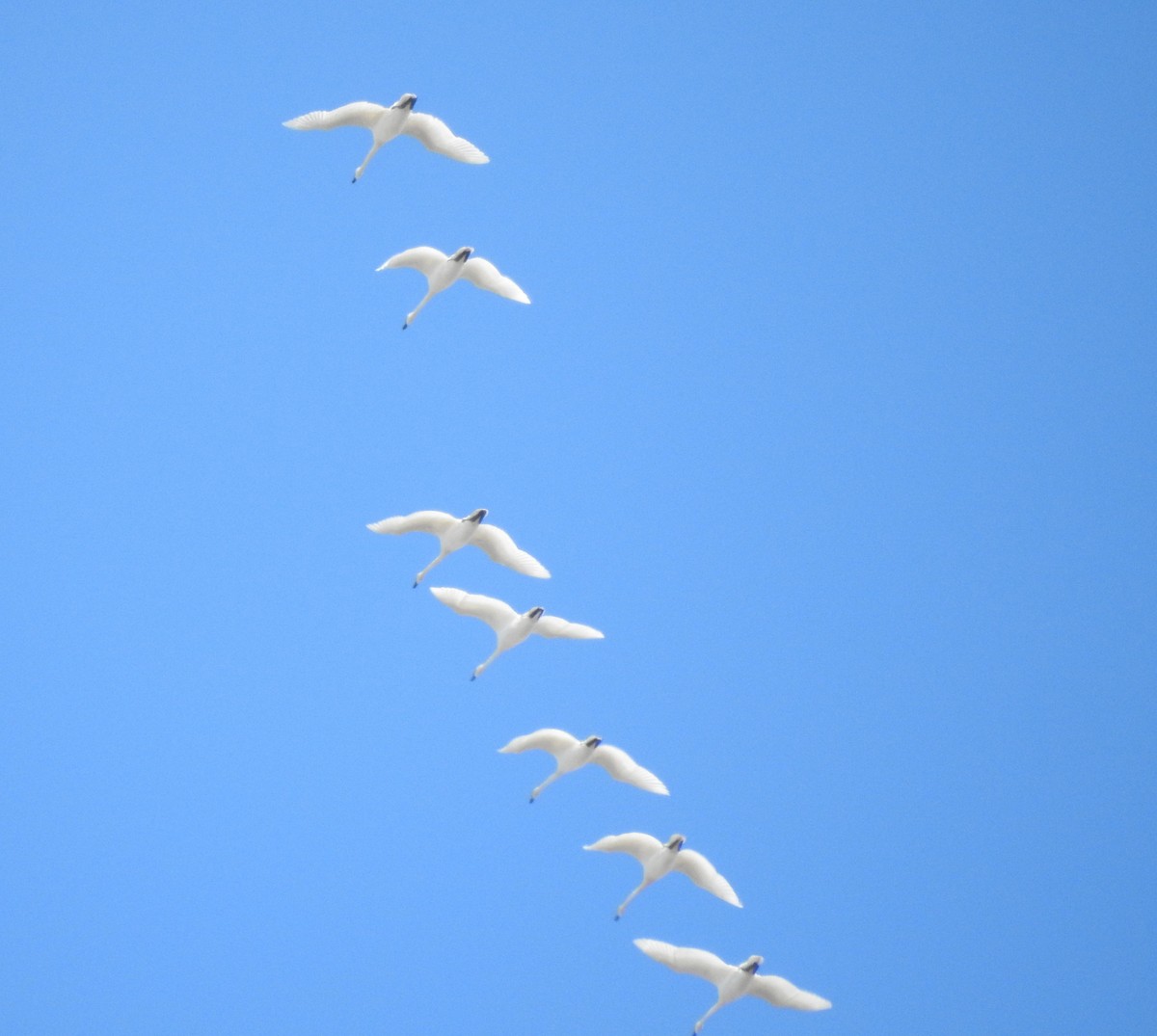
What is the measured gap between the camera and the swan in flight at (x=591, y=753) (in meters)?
38.3

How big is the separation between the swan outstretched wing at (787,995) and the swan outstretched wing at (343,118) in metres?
14.0

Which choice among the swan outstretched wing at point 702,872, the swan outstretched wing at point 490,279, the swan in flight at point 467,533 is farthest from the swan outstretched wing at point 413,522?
the swan outstretched wing at point 702,872

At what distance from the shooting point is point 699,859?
1517 inches

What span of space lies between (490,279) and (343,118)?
11.1 feet

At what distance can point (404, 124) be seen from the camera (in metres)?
37.2

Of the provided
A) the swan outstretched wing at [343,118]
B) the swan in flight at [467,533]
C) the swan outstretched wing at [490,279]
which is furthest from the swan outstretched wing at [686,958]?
the swan outstretched wing at [343,118]

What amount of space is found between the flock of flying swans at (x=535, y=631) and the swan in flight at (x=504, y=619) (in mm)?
15

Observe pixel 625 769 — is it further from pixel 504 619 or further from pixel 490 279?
pixel 490 279

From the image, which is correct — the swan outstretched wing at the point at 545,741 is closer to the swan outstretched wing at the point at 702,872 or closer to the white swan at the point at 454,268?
the swan outstretched wing at the point at 702,872

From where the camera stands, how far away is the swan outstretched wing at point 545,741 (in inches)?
1512

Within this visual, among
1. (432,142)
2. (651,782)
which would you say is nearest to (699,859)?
(651,782)

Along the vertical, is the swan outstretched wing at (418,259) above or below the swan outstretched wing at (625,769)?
above

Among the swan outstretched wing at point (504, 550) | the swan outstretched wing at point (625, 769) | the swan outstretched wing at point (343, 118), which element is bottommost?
the swan outstretched wing at point (625, 769)

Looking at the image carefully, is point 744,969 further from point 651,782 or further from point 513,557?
point 513,557
